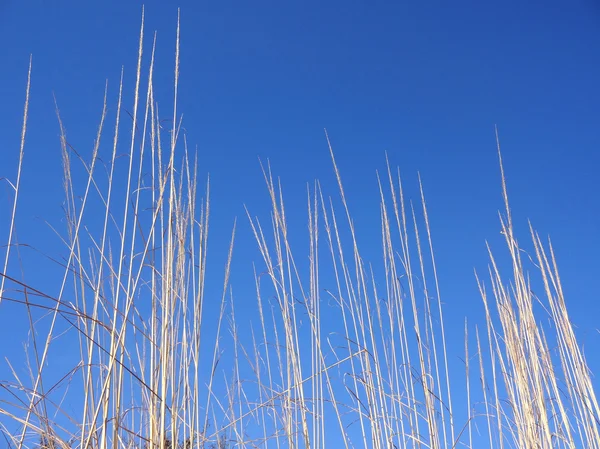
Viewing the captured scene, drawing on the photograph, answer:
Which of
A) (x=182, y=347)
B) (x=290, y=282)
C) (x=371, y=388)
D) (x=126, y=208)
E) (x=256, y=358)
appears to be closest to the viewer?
(x=126, y=208)

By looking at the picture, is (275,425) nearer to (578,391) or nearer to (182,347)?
(182,347)

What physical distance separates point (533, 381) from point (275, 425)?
0.73 m

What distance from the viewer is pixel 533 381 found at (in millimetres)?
1521

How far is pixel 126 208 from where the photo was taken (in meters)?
1.05

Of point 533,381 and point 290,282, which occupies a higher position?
point 290,282

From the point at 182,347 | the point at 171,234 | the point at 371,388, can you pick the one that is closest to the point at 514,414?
the point at 371,388

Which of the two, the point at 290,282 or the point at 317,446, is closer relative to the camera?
the point at 317,446

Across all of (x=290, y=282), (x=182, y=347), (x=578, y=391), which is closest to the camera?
(x=182, y=347)

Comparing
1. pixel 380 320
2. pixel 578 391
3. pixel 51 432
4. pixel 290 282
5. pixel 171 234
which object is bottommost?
pixel 51 432

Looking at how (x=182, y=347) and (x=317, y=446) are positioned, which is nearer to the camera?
(x=182, y=347)

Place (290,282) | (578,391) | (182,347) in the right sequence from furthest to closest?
(290,282) → (578,391) → (182,347)

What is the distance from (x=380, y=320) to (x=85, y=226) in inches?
32.8

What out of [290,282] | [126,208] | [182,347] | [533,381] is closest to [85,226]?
[126,208]

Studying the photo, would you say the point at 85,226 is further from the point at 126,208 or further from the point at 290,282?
the point at 290,282
